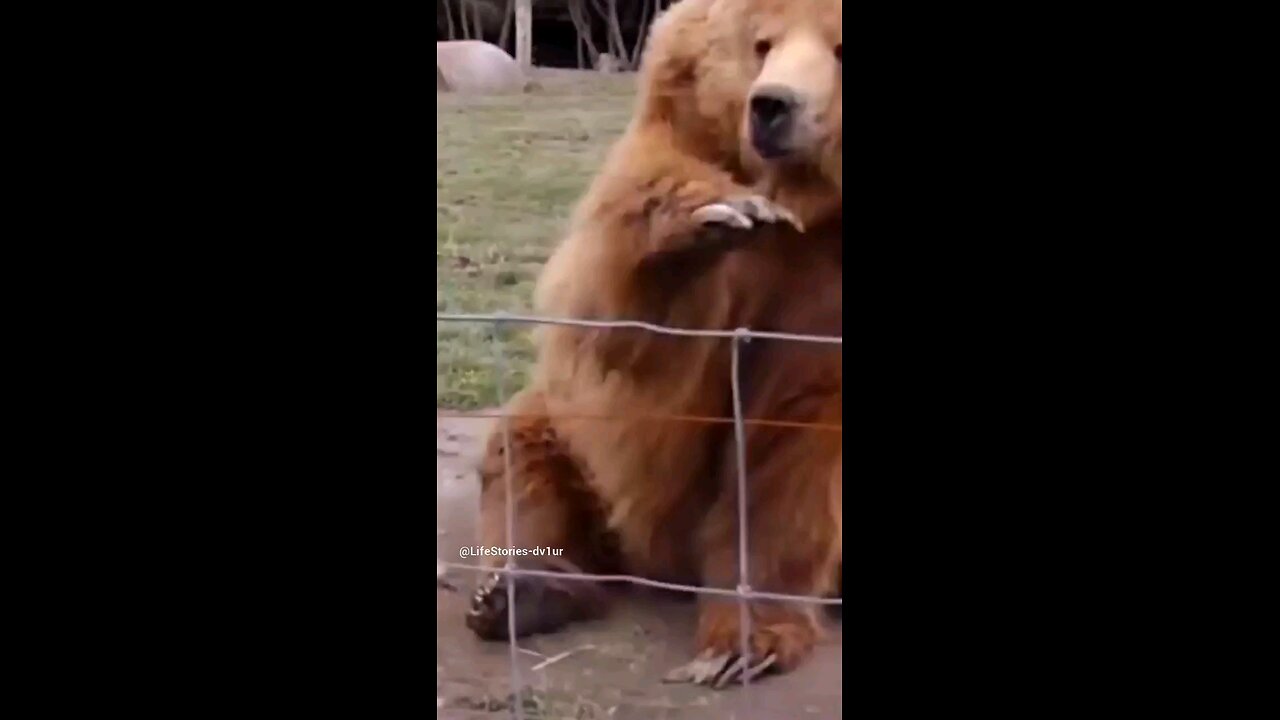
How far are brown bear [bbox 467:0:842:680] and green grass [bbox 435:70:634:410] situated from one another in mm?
28

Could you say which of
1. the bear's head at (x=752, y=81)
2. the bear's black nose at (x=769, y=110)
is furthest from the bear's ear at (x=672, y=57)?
the bear's black nose at (x=769, y=110)

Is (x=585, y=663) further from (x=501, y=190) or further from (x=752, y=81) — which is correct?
(x=752, y=81)

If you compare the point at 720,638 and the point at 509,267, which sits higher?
the point at 509,267

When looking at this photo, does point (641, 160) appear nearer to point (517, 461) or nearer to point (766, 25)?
point (766, 25)

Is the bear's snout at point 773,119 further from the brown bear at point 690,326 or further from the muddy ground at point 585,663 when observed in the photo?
the muddy ground at point 585,663

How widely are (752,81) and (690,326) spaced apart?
0.95ft

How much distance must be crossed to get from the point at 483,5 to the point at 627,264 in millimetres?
337

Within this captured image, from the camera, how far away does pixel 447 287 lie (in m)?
1.71

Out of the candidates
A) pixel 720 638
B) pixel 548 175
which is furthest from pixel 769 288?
pixel 720 638

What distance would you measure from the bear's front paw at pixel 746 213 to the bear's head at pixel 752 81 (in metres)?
0.04

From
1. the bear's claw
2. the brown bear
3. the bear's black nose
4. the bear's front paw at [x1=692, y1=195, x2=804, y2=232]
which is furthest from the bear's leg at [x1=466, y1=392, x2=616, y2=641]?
the bear's black nose

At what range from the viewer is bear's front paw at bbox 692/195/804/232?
5.37 feet

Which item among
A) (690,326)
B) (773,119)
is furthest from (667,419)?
(773,119)

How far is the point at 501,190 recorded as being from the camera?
5.56 feet
